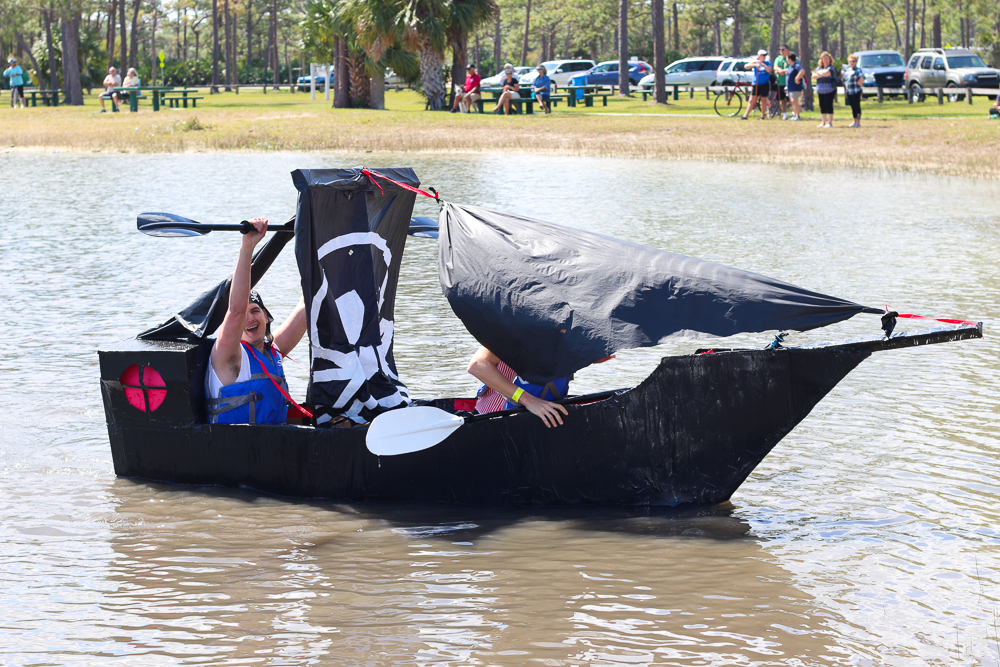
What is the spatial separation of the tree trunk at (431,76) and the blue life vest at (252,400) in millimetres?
33966

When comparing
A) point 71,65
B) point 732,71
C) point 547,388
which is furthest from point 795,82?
point 71,65

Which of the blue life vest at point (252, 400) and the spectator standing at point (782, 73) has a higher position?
the spectator standing at point (782, 73)

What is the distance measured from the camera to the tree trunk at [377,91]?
4166 cm

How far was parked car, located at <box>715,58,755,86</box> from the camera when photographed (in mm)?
46925

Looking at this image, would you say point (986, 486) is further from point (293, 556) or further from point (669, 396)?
point (293, 556)

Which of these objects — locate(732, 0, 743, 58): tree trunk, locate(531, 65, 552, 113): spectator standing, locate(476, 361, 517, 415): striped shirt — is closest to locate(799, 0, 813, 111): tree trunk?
locate(531, 65, 552, 113): spectator standing

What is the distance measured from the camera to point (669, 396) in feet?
19.5

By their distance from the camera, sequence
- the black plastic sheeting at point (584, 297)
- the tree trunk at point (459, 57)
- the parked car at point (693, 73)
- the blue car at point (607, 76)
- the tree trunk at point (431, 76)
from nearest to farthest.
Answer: the black plastic sheeting at point (584, 297) < the tree trunk at point (431, 76) < the tree trunk at point (459, 57) < the parked car at point (693, 73) < the blue car at point (607, 76)

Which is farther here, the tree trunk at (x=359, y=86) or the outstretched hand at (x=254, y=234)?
the tree trunk at (x=359, y=86)

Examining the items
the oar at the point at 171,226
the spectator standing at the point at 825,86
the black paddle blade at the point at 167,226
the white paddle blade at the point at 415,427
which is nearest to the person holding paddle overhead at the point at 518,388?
the white paddle blade at the point at 415,427

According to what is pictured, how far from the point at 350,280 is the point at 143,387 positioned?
1.49 metres

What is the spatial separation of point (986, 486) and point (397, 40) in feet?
117

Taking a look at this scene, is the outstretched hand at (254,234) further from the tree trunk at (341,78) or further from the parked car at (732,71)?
the parked car at (732,71)

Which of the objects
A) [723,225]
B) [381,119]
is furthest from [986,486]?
[381,119]
